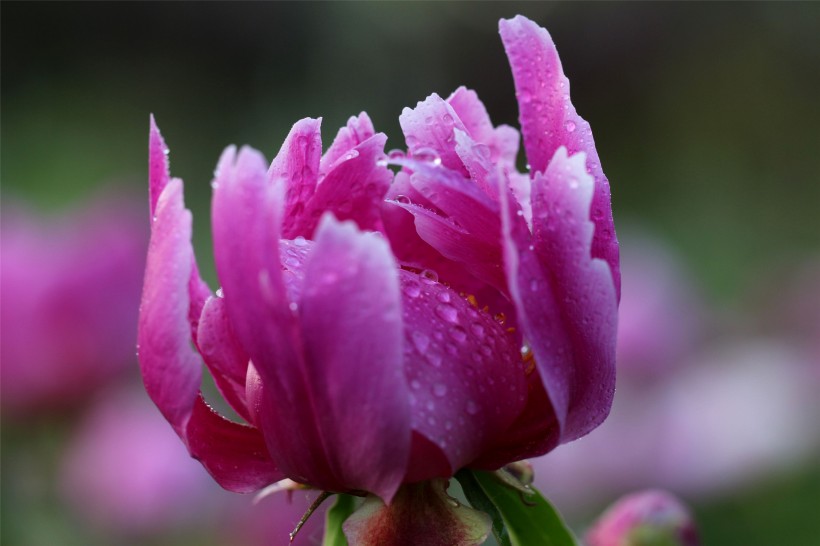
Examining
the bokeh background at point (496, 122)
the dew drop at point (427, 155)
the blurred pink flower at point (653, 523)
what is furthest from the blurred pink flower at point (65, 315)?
the dew drop at point (427, 155)

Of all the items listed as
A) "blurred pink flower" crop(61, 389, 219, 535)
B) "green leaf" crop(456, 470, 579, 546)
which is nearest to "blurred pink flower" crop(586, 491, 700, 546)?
"green leaf" crop(456, 470, 579, 546)

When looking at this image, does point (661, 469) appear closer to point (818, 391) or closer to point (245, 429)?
point (818, 391)

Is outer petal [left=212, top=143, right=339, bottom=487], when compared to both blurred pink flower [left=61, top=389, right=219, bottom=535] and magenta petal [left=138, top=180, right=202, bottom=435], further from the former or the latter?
blurred pink flower [left=61, top=389, right=219, bottom=535]

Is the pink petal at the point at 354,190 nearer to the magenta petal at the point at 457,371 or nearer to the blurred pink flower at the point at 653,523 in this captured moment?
the magenta petal at the point at 457,371

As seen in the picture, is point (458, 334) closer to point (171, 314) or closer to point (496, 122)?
point (171, 314)

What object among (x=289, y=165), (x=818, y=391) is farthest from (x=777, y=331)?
(x=289, y=165)

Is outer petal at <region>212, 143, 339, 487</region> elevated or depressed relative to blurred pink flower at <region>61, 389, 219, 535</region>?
elevated

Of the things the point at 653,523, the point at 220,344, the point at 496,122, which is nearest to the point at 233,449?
the point at 220,344
